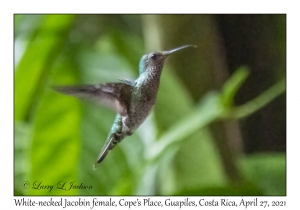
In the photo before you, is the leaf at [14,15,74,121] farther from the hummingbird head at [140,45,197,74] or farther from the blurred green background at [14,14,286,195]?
the hummingbird head at [140,45,197,74]

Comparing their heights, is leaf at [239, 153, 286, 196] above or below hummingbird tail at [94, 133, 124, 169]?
below

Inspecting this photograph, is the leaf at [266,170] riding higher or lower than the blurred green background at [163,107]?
lower

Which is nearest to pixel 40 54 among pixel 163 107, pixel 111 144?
pixel 163 107

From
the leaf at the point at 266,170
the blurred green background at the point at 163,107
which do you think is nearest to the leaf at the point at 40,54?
the blurred green background at the point at 163,107

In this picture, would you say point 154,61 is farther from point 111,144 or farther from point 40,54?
point 40,54

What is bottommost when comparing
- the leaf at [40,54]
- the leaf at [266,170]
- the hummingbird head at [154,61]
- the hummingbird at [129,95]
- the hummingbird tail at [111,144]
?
the leaf at [266,170]

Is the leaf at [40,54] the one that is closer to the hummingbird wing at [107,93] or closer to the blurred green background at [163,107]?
the blurred green background at [163,107]

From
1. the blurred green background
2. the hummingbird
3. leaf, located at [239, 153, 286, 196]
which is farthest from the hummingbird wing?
leaf, located at [239, 153, 286, 196]
